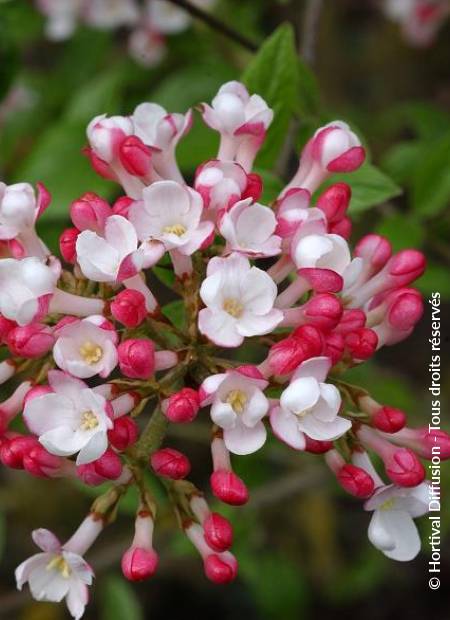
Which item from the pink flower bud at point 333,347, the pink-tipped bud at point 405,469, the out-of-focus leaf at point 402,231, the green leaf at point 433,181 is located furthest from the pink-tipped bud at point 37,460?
the green leaf at point 433,181

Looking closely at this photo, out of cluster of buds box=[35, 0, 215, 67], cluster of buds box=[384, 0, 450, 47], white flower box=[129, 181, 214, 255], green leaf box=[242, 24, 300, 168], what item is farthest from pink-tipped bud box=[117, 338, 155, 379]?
cluster of buds box=[384, 0, 450, 47]

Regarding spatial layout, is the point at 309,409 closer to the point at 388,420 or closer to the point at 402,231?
the point at 388,420

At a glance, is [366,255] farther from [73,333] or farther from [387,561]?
[387,561]

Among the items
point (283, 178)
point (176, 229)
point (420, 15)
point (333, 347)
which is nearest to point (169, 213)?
point (176, 229)

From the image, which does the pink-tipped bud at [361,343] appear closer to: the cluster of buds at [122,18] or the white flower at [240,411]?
the white flower at [240,411]

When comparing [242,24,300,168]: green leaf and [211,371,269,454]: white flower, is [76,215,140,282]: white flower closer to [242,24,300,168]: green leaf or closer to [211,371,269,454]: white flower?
[211,371,269,454]: white flower
